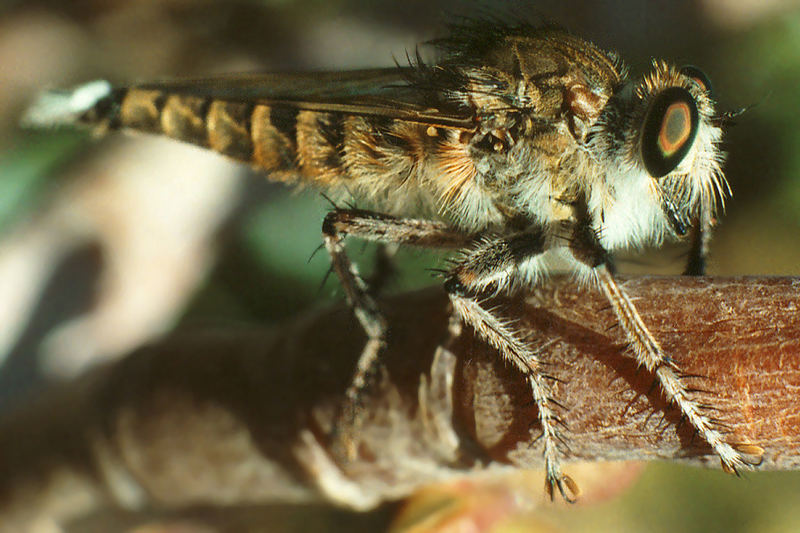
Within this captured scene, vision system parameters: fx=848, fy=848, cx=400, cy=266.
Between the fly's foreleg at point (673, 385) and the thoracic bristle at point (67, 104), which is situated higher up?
the thoracic bristle at point (67, 104)

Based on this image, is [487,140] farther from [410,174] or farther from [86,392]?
[86,392]

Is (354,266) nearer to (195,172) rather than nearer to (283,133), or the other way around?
(283,133)

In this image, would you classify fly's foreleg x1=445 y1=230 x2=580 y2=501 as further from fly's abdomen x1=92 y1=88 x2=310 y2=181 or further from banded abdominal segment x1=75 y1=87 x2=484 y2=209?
fly's abdomen x1=92 y1=88 x2=310 y2=181

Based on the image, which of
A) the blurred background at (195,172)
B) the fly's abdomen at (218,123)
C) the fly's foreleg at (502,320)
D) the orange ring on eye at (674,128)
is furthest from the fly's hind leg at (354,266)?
the blurred background at (195,172)

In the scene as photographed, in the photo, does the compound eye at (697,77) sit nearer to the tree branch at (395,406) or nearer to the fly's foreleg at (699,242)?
the fly's foreleg at (699,242)

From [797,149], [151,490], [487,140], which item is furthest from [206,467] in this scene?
[797,149]

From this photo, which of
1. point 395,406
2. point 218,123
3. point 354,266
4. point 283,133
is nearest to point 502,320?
point 395,406

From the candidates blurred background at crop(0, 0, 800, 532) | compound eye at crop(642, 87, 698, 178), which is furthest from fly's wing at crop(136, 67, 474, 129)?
blurred background at crop(0, 0, 800, 532)
